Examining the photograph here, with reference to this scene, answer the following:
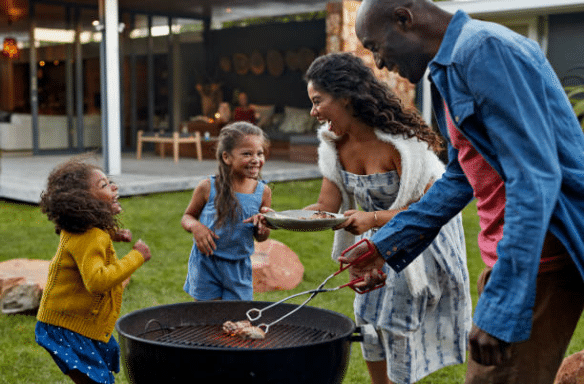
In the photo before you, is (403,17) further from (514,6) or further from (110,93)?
(514,6)

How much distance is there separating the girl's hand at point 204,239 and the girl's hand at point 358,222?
30.5 inches

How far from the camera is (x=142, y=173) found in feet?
38.2

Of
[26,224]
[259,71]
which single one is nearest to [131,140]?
[259,71]

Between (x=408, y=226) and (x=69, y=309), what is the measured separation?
4.71 ft

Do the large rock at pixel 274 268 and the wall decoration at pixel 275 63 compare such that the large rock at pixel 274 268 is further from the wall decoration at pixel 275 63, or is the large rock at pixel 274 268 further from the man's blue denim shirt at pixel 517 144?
the wall decoration at pixel 275 63

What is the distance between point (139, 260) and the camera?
2.87 metres

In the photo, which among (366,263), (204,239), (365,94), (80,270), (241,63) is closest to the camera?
(366,263)

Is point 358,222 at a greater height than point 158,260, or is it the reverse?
point 358,222

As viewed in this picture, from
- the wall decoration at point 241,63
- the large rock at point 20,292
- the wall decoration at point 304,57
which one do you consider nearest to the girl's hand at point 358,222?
the large rock at point 20,292

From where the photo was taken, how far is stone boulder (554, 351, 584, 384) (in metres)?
3.16

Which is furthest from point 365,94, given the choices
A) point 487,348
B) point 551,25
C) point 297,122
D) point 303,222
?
→ point 297,122

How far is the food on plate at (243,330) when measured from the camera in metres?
2.48

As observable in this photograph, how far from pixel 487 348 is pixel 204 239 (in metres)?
1.98

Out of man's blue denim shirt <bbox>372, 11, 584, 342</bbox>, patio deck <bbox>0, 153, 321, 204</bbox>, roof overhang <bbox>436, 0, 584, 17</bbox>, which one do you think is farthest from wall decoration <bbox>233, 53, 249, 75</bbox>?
man's blue denim shirt <bbox>372, 11, 584, 342</bbox>
